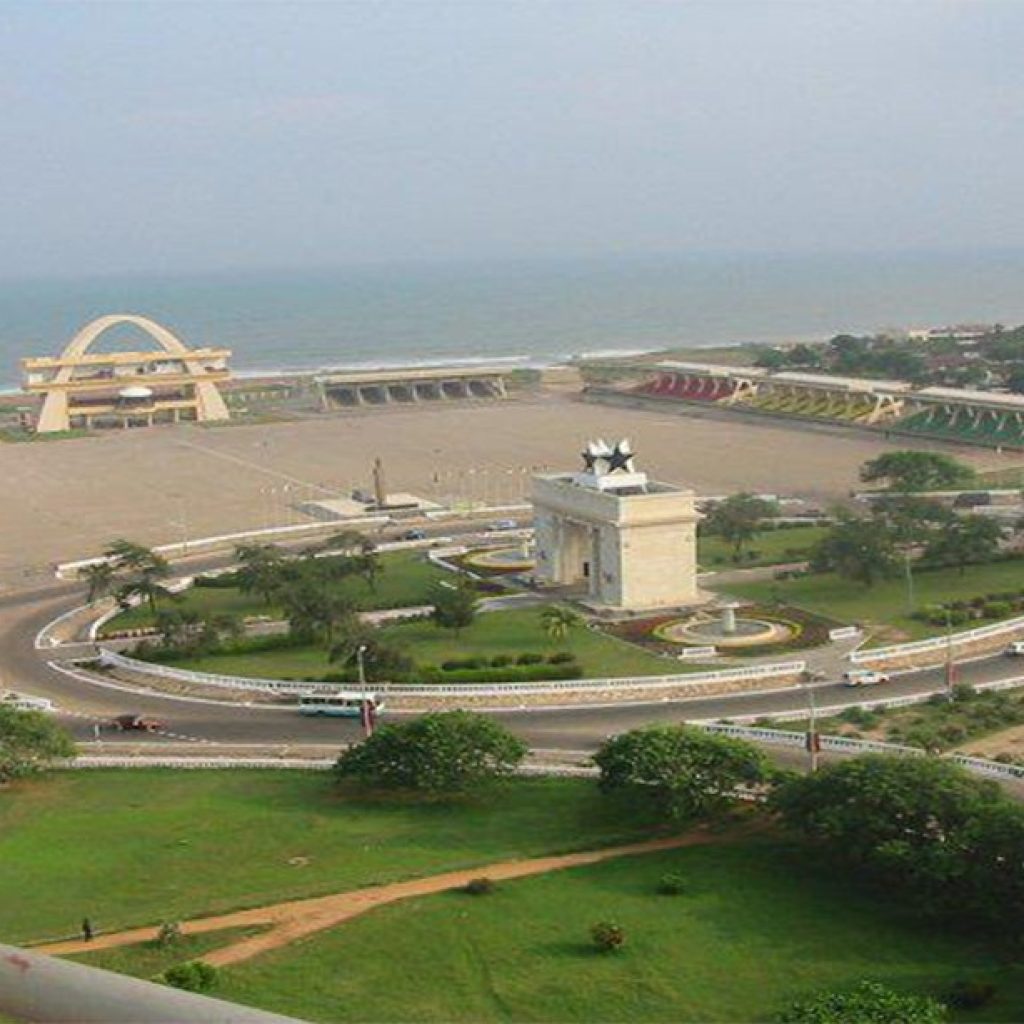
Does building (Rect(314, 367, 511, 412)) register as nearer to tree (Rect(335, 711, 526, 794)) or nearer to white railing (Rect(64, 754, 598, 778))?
white railing (Rect(64, 754, 598, 778))

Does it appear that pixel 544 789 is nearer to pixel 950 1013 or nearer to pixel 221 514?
pixel 950 1013

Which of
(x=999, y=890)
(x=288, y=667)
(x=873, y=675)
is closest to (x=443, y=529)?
(x=288, y=667)

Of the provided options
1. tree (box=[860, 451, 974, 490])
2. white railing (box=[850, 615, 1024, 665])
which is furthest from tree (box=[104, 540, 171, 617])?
tree (box=[860, 451, 974, 490])

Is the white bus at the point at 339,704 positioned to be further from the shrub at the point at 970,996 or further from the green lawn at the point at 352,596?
the shrub at the point at 970,996

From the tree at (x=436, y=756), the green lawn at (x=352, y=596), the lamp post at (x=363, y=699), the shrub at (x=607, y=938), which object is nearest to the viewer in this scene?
the shrub at (x=607, y=938)

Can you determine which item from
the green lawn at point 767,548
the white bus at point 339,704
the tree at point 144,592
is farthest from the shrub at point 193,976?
the green lawn at point 767,548

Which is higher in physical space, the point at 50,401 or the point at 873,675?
the point at 50,401
